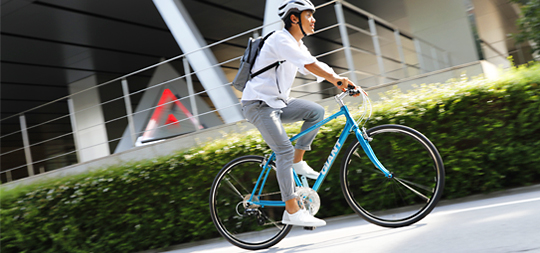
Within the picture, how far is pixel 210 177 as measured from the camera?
3781 millimetres

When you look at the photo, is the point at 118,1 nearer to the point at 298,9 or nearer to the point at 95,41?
the point at 95,41

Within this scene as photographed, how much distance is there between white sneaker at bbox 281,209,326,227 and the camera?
8.57ft

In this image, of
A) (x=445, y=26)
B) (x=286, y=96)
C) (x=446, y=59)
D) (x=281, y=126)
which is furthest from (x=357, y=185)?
(x=445, y=26)

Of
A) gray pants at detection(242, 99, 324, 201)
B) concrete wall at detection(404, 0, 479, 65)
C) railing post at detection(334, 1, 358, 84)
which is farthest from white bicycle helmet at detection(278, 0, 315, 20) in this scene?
concrete wall at detection(404, 0, 479, 65)

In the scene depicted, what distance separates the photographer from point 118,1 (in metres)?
9.24

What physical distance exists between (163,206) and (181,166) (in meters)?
0.43

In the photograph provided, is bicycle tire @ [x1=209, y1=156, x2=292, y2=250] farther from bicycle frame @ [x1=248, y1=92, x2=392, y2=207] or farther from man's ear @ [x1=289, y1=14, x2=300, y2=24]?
man's ear @ [x1=289, y1=14, x2=300, y2=24]

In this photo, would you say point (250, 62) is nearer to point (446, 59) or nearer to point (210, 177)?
point (210, 177)

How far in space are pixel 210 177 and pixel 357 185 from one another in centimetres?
152

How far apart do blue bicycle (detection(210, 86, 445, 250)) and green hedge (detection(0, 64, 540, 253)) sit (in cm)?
51

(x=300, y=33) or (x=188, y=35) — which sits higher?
(x=188, y=35)

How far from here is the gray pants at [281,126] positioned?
2.69 metres

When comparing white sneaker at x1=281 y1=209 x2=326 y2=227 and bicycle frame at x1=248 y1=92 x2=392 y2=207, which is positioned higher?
bicycle frame at x1=248 y1=92 x2=392 y2=207

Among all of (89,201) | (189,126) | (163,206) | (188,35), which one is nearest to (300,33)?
(163,206)
